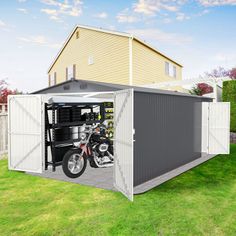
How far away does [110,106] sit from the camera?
10.9 meters

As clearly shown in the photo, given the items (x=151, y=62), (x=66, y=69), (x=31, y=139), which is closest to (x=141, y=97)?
(x=31, y=139)

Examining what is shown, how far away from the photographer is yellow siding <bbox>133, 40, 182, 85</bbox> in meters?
15.3

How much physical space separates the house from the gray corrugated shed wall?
6.99 meters

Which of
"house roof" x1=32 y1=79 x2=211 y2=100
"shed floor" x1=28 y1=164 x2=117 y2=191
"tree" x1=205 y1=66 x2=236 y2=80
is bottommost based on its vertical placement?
"shed floor" x1=28 y1=164 x2=117 y2=191

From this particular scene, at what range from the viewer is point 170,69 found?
20.9m

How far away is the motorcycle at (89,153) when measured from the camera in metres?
6.68

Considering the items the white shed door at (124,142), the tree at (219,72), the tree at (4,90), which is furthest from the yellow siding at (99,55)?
the tree at (219,72)

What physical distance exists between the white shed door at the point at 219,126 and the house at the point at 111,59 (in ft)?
19.8

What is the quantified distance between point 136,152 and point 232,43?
1600 inches

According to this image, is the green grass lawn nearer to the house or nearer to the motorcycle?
the motorcycle

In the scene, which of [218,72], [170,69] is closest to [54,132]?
[170,69]

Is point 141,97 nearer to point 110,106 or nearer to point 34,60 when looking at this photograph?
point 110,106

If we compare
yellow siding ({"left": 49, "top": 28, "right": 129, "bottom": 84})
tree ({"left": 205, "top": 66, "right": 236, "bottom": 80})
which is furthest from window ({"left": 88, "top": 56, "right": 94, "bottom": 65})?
tree ({"left": 205, "top": 66, "right": 236, "bottom": 80})

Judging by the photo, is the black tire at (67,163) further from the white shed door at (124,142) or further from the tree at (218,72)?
the tree at (218,72)
